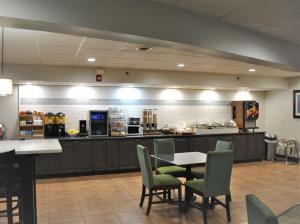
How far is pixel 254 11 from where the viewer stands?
290 centimetres

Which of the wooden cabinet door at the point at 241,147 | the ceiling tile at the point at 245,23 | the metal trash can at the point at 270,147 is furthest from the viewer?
the metal trash can at the point at 270,147

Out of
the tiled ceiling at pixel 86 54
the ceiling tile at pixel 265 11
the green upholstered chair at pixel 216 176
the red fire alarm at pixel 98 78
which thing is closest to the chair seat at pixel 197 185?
the green upholstered chair at pixel 216 176

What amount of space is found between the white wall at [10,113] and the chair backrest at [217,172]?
15.2 ft

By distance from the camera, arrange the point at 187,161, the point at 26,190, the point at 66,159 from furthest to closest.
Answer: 1. the point at 66,159
2. the point at 187,161
3. the point at 26,190

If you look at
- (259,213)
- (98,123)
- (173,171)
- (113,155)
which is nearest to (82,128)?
(98,123)

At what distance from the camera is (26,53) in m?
4.70

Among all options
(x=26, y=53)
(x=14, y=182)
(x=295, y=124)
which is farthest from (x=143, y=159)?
(x=295, y=124)

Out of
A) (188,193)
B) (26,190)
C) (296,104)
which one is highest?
(296,104)

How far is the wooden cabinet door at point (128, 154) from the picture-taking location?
263 inches

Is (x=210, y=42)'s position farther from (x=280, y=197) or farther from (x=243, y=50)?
(x=280, y=197)

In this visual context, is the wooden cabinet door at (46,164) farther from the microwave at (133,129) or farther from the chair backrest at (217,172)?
the chair backrest at (217,172)

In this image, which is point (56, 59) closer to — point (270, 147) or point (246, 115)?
point (246, 115)

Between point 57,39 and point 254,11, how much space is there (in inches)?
95.8

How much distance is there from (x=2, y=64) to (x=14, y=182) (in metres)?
3.54
